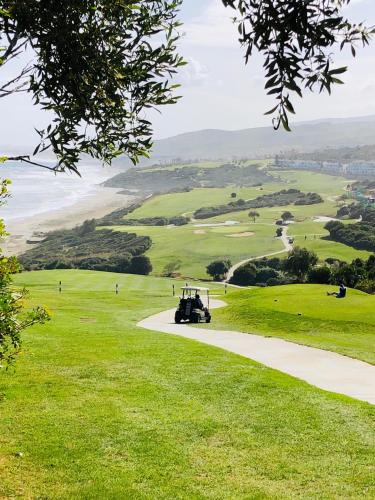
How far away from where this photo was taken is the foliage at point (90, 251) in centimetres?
→ 10131

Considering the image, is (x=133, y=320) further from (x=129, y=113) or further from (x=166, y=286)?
(x=166, y=286)

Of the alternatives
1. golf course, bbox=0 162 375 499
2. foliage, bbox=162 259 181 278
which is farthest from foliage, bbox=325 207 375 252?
golf course, bbox=0 162 375 499

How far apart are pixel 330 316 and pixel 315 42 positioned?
90.8 ft

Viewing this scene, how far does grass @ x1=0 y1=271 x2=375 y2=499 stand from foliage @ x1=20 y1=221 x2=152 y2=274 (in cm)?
7214

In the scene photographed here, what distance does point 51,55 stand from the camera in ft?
30.5

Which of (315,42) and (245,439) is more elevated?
(315,42)

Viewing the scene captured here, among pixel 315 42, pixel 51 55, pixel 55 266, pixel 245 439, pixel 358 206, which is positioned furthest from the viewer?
pixel 358 206

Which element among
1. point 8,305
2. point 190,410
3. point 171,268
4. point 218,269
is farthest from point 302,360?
point 171,268

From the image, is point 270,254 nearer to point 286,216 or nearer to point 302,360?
point 286,216

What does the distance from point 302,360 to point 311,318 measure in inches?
429

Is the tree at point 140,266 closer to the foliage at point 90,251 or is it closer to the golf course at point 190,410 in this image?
the foliage at point 90,251

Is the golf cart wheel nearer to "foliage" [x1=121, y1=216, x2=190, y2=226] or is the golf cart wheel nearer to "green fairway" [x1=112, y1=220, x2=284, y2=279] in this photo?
"green fairway" [x1=112, y1=220, x2=284, y2=279]

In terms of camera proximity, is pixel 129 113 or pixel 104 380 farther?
pixel 104 380

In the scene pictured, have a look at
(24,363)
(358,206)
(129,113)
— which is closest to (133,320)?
(24,363)
